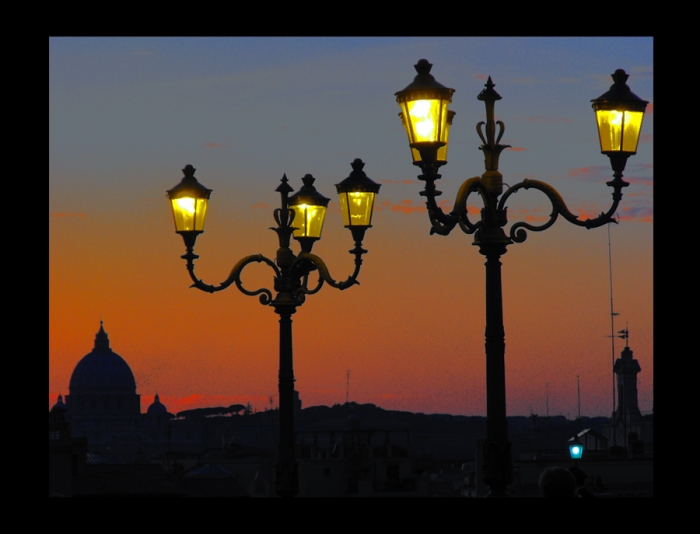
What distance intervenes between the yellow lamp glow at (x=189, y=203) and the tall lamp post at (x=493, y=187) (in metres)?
2.66

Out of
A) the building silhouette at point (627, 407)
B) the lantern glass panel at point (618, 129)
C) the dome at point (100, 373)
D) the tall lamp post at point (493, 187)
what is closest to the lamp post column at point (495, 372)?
the tall lamp post at point (493, 187)

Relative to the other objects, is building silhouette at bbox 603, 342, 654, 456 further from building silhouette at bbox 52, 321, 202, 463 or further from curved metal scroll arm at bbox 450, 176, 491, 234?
building silhouette at bbox 52, 321, 202, 463

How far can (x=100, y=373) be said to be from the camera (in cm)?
18125

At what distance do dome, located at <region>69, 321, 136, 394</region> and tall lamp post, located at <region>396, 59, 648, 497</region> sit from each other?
174 meters

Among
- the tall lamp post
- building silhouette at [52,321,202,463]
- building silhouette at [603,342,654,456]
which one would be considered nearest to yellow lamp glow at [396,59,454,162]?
the tall lamp post

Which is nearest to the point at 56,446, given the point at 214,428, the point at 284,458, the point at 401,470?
the point at 401,470

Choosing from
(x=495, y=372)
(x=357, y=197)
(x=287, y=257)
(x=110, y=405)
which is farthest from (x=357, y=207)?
(x=110, y=405)

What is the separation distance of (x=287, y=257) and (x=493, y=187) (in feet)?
9.51

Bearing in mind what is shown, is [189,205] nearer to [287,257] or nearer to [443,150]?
[287,257]

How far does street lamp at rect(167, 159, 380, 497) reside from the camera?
10.5m

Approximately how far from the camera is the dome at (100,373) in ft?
595
